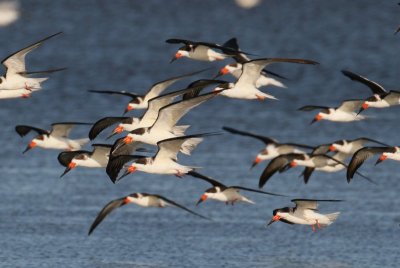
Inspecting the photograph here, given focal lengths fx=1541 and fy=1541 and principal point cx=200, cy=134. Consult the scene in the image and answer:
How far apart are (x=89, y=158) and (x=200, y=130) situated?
12.9 m

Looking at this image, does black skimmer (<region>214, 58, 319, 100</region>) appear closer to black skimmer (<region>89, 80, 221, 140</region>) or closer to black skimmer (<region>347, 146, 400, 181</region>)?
black skimmer (<region>89, 80, 221, 140</region>)

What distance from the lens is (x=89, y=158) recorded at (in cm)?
2331

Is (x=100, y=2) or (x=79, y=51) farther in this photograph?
(x=100, y=2)

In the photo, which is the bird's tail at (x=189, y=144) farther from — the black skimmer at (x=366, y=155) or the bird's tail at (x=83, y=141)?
the bird's tail at (x=83, y=141)

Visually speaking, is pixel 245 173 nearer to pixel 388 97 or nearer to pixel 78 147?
pixel 78 147

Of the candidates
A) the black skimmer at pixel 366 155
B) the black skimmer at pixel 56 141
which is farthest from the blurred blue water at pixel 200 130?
the black skimmer at pixel 366 155

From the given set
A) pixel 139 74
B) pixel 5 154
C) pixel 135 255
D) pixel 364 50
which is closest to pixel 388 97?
pixel 135 255

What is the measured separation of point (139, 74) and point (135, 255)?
22829 millimetres

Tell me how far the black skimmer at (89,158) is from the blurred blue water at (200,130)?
161 cm

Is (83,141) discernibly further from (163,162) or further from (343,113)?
(343,113)

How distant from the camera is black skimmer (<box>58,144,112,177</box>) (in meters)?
23.2

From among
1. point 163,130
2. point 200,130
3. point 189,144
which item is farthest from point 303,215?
point 200,130

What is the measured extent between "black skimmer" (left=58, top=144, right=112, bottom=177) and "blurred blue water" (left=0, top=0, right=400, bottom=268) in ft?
5.29

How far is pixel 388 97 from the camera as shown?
22.8 metres
